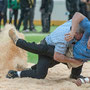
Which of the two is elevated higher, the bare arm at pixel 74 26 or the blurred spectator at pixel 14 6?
the bare arm at pixel 74 26

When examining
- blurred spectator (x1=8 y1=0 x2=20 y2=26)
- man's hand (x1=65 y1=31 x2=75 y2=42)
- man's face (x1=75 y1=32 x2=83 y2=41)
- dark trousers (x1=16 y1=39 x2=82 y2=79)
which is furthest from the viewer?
blurred spectator (x1=8 y1=0 x2=20 y2=26)

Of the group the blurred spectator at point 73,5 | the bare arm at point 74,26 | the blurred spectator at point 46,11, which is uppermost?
the bare arm at point 74,26

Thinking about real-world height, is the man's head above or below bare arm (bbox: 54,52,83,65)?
above

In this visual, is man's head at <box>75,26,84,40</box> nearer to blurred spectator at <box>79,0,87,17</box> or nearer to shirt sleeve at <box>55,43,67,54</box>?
shirt sleeve at <box>55,43,67,54</box>

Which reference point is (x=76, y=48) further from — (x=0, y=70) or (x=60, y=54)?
(x=0, y=70)

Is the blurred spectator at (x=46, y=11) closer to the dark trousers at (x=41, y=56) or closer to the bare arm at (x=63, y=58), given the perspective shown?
the dark trousers at (x=41, y=56)

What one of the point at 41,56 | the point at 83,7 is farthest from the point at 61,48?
the point at 83,7

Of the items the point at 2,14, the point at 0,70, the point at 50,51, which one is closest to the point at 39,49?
the point at 50,51

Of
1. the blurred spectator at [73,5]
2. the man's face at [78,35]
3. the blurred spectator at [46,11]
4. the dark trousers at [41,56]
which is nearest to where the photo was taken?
the man's face at [78,35]

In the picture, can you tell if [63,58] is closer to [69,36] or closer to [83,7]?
[69,36]

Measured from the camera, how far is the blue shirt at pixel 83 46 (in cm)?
338

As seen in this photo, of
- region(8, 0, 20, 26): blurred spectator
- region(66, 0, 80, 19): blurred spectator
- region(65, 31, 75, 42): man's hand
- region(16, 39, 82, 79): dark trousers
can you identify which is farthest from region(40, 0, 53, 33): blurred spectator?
region(65, 31, 75, 42): man's hand

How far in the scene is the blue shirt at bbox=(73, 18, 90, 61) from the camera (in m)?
3.38

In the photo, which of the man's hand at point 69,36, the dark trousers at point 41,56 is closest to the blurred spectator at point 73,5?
the dark trousers at point 41,56
